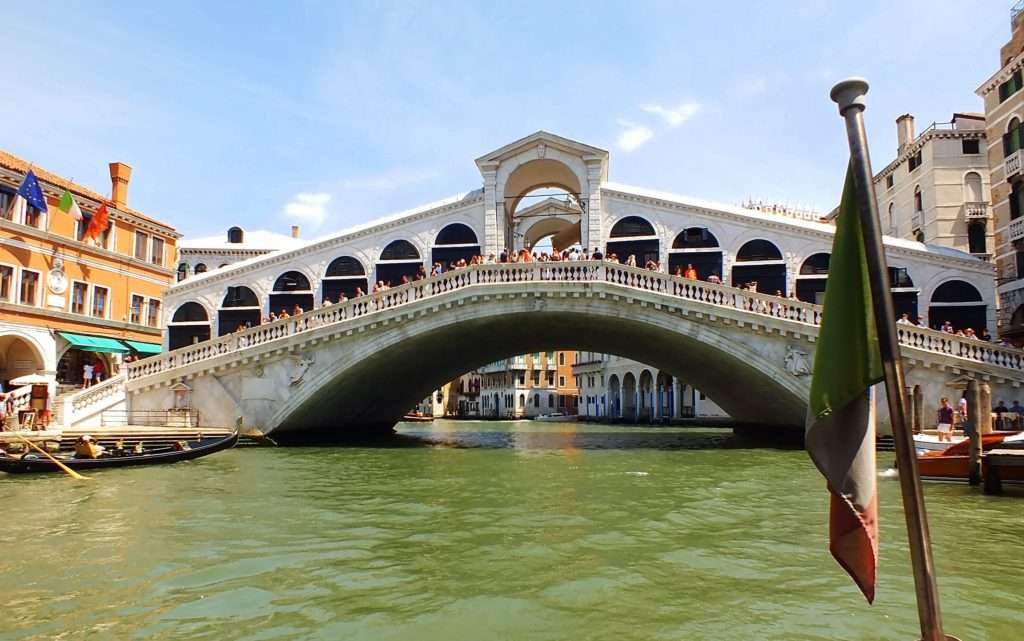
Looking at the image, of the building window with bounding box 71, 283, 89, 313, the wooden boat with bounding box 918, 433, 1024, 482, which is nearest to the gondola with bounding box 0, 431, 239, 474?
the building window with bounding box 71, 283, 89, 313

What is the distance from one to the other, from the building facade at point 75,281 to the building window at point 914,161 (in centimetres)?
2690

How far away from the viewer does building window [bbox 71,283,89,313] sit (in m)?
20.6

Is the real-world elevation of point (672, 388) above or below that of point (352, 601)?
above

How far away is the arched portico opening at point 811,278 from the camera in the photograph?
1969 centimetres

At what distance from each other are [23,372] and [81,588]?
Result: 746 inches

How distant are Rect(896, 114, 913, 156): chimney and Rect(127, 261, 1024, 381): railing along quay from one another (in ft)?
47.1

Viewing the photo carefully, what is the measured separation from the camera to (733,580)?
5.21m

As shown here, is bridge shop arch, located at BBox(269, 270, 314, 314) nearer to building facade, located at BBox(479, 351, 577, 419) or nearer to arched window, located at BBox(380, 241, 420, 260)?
arched window, located at BBox(380, 241, 420, 260)

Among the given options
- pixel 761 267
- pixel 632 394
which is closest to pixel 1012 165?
pixel 761 267

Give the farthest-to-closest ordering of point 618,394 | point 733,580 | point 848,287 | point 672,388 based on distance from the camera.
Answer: point 618,394 < point 672,388 < point 733,580 < point 848,287

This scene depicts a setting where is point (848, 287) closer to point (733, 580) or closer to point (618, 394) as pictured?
point (733, 580)

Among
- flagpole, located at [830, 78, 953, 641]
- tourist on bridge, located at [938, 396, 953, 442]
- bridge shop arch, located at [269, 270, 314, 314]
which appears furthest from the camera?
bridge shop arch, located at [269, 270, 314, 314]

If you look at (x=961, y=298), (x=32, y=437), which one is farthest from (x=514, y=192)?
(x=32, y=437)

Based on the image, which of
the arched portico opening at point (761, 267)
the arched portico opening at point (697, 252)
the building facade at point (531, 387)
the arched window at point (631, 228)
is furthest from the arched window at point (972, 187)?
the building facade at point (531, 387)
